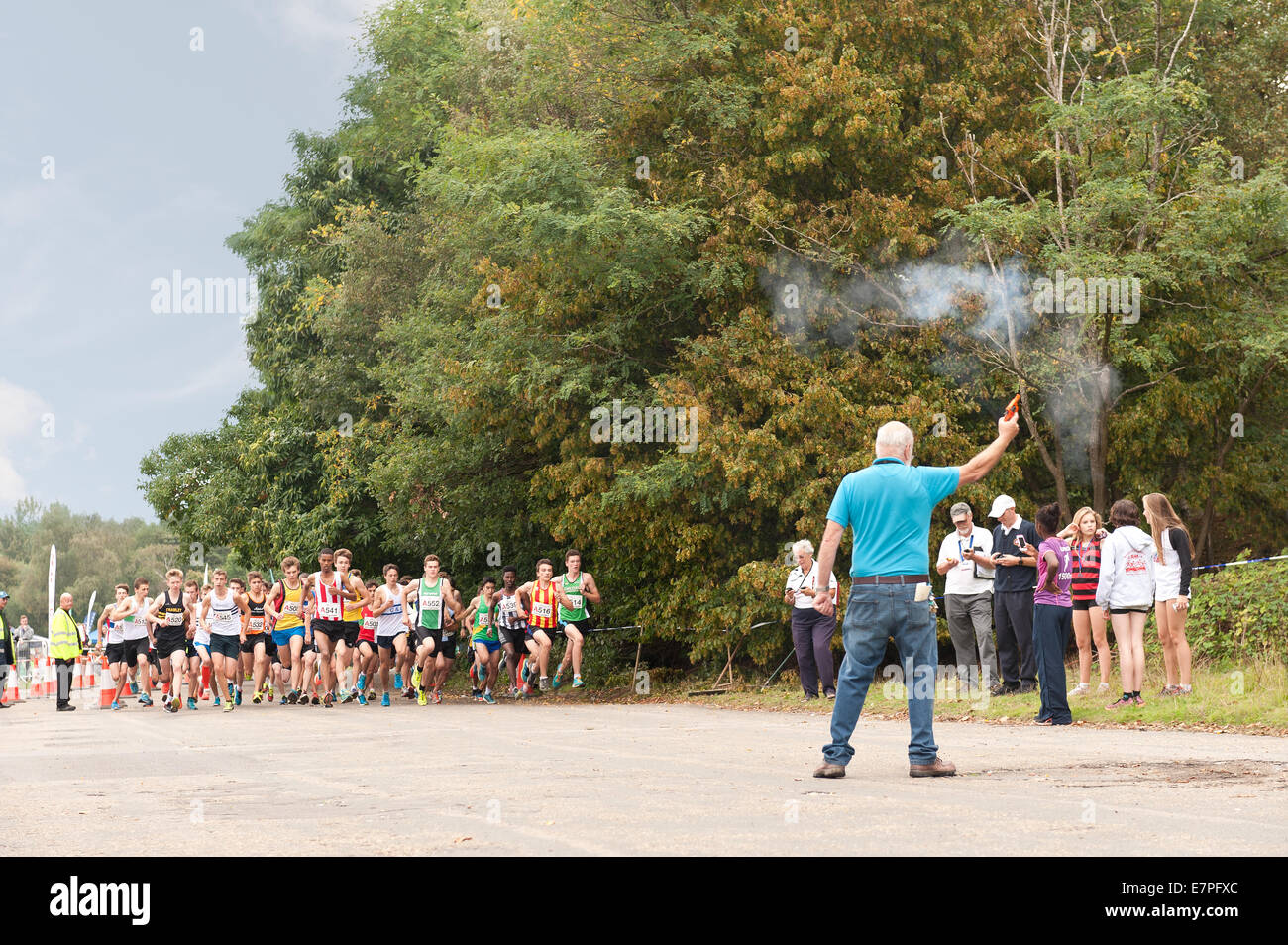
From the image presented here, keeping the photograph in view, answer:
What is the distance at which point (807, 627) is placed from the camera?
17.3 meters

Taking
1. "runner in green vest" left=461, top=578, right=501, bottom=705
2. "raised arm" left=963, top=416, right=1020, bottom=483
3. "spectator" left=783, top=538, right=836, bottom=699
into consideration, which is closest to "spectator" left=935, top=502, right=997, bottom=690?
"spectator" left=783, top=538, right=836, bottom=699

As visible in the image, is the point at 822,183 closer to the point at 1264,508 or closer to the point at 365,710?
the point at 1264,508

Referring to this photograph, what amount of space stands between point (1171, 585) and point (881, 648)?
621 cm

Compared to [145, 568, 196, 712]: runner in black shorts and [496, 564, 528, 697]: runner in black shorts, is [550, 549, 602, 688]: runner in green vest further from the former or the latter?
[145, 568, 196, 712]: runner in black shorts

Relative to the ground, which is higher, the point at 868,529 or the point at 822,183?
the point at 822,183

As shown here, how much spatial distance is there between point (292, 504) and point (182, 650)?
15777 millimetres

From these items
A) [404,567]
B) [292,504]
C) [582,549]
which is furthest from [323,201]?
[582,549]

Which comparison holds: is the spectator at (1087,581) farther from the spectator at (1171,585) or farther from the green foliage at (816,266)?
the green foliage at (816,266)

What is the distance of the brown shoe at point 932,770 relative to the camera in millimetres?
8477

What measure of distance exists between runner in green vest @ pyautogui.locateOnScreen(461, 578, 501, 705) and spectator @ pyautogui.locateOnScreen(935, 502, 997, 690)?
7731mm

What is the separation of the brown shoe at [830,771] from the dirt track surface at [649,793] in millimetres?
81

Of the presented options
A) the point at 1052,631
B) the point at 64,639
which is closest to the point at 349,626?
the point at 64,639

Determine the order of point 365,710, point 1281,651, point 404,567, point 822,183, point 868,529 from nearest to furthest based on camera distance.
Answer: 1. point 868,529
2. point 1281,651
3. point 365,710
4. point 822,183
5. point 404,567

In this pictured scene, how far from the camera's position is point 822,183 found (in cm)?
2253
